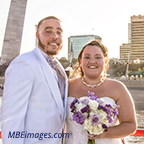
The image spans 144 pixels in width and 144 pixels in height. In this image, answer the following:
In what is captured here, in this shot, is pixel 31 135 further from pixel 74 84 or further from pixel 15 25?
pixel 15 25

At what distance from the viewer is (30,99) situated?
8.42 feet

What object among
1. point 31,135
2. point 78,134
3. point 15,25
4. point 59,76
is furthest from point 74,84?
point 15,25

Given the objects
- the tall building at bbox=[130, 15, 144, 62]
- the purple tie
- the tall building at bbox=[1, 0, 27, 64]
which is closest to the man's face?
the purple tie

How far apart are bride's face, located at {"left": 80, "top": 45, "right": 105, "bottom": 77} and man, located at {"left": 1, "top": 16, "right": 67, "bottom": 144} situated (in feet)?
1.21

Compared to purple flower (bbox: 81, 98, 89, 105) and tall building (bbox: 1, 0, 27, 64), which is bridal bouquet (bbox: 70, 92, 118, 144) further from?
tall building (bbox: 1, 0, 27, 64)

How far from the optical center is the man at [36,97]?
237 cm

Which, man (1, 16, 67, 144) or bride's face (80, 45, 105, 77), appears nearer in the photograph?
man (1, 16, 67, 144)

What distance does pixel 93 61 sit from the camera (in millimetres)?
2836

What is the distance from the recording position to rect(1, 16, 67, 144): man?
93.2 inches

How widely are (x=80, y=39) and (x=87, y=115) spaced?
15839cm

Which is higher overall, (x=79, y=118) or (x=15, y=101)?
A: (x=15, y=101)

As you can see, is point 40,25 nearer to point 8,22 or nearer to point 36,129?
point 36,129

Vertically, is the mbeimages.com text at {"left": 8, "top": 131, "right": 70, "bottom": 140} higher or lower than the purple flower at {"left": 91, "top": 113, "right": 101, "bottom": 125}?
lower

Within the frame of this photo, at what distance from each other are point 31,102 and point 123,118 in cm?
109
